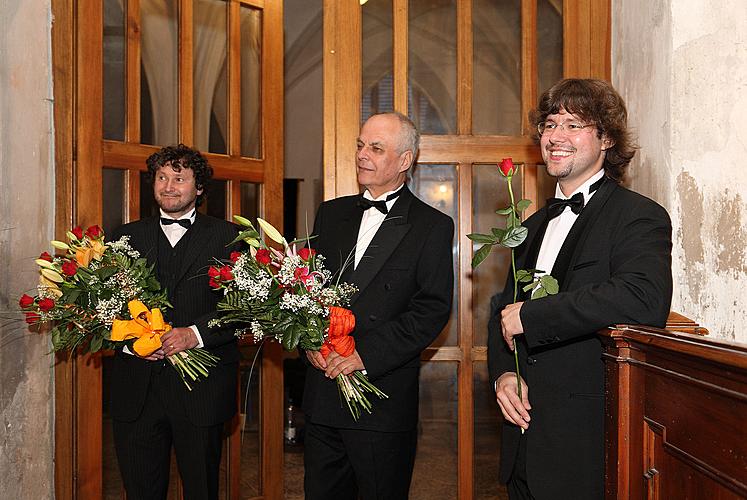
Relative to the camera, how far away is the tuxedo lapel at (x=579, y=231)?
2.35 meters

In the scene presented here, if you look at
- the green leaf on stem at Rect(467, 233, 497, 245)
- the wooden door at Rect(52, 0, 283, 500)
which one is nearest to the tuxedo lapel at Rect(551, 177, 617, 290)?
the green leaf on stem at Rect(467, 233, 497, 245)

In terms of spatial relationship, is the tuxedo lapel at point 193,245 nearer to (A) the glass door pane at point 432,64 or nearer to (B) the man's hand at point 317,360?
(B) the man's hand at point 317,360

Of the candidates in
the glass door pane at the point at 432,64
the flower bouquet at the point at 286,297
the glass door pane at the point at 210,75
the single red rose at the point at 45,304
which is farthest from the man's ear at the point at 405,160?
the single red rose at the point at 45,304

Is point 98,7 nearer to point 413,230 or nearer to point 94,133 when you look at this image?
point 94,133

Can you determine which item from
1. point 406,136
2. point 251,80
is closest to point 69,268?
point 406,136

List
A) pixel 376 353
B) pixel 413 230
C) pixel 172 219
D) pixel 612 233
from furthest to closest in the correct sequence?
1. pixel 172 219
2. pixel 413 230
3. pixel 376 353
4. pixel 612 233

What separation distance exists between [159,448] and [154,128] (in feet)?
5.00

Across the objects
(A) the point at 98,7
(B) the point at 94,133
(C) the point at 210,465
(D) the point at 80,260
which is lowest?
(C) the point at 210,465

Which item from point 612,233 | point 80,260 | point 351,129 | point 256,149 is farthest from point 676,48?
point 80,260

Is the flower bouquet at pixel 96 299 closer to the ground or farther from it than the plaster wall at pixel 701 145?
closer to the ground

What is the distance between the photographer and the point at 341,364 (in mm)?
2887

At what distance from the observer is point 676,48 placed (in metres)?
3.19

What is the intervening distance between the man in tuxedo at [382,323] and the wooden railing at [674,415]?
1.14 meters

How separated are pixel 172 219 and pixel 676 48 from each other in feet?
7.27
